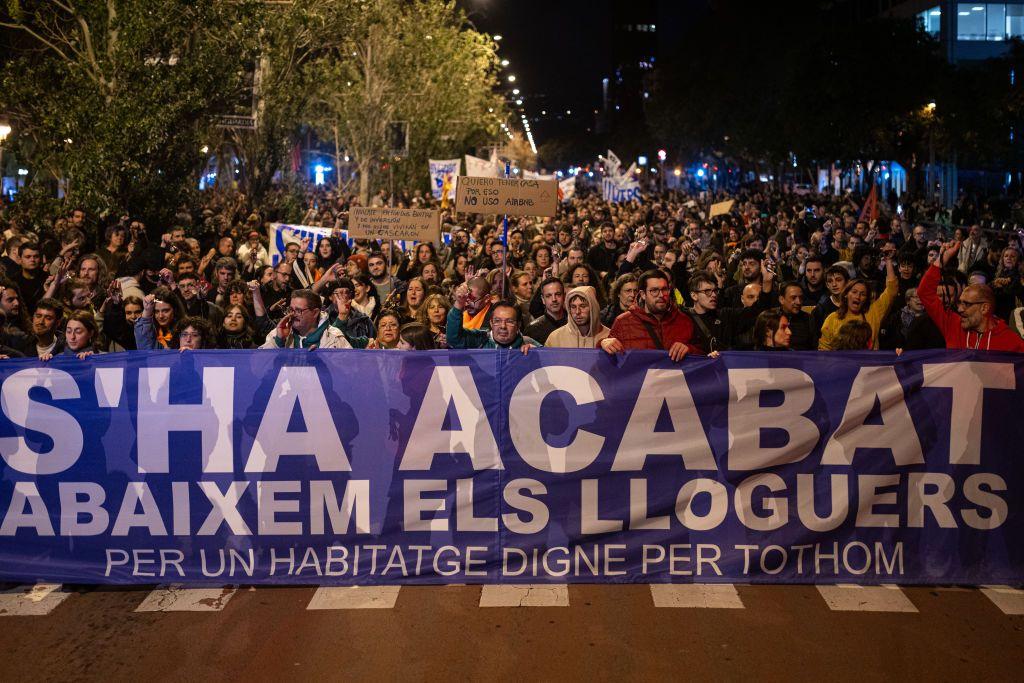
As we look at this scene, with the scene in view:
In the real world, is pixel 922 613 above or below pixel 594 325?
below

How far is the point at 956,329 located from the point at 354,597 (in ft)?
16.2

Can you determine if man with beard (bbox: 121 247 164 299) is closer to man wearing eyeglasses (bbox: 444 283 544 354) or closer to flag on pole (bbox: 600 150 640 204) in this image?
man wearing eyeglasses (bbox: 444 283 544 354)

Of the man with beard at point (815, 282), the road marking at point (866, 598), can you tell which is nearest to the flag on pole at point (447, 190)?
the man with beard at point (815, 282)

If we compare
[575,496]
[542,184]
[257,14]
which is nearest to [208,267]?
[542,184]

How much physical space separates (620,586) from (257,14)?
620 inches

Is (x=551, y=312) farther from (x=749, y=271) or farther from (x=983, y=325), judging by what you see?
(x=983, y=325)

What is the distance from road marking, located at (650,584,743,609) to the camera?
6359 mm

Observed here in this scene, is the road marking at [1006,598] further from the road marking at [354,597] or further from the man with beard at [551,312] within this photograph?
the man with beard at [551,312]

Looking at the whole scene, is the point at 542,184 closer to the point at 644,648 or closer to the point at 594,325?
the point at 594,325

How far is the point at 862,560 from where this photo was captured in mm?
6688

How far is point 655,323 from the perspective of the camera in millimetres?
7910

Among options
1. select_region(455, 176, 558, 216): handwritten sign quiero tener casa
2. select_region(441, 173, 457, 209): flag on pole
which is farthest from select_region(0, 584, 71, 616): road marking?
select_region(441, 173, 457, 209): flag on pole

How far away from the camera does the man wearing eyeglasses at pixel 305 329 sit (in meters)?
8.38

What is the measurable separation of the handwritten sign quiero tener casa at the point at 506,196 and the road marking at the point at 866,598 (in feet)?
20.6
